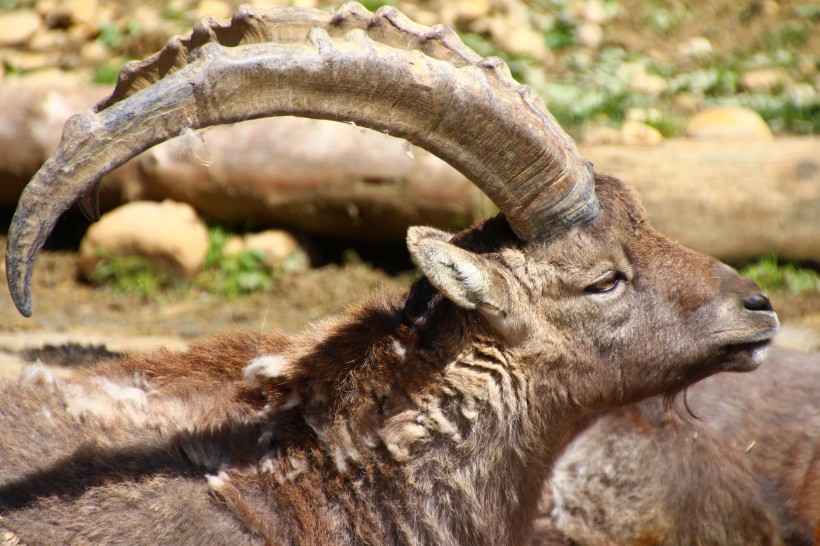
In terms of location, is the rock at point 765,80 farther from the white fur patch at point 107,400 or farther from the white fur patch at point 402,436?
the white fur patch at point 107,400

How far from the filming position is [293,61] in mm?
3734

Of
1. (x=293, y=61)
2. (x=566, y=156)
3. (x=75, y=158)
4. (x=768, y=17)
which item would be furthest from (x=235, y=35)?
(x=768, y=17)

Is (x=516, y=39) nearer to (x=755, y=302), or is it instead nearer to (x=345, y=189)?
(x=345, y=189)

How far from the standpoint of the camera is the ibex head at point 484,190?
3.56 meters

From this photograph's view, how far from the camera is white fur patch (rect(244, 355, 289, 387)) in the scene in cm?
459

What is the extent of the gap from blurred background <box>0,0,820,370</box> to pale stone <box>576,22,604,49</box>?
0.32m

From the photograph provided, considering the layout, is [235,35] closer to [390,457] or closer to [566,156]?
[566,156]

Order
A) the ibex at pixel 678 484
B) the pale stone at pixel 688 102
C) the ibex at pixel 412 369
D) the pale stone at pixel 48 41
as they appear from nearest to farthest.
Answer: the ibex at pixel 412 369
the ibex at pixel 678 484
the pale stone at pixel 688 102
the pale stone at pixel 48 41

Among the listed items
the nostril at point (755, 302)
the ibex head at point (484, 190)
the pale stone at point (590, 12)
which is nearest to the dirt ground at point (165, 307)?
the ibex head at point (484, 190)

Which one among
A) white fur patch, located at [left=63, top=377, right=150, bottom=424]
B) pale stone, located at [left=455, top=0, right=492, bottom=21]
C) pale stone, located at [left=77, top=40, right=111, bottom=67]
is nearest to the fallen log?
pale stone, located at [left=77, top=40, right=111, bottom=67]

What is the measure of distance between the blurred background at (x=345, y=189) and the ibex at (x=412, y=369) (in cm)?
308

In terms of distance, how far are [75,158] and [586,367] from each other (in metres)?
2.43

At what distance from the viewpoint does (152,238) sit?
1012 cm

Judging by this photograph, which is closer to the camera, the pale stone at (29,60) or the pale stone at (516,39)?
the pale stone at (516,39)
